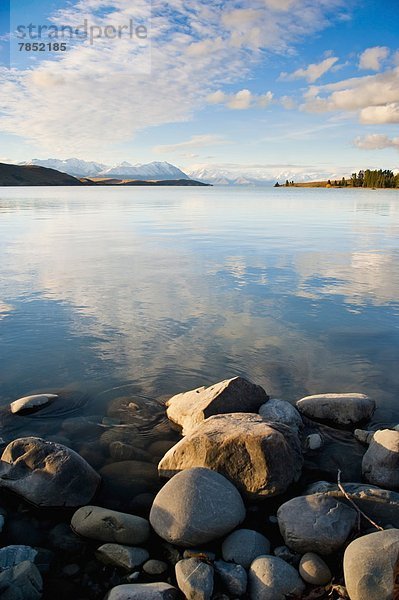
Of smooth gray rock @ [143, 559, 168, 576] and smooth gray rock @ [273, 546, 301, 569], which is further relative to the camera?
smooth gray rock @ [273, 546, 301, 569]

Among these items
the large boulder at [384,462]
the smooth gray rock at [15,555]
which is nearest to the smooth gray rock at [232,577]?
the smooth gray rock at [15,555]

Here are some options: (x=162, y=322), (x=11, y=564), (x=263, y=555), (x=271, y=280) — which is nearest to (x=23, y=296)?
(x=162, y=322)

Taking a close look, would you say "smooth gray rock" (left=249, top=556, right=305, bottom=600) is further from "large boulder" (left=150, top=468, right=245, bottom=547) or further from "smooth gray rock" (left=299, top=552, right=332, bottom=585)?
"large boulder" (left=150, top=468, right=245, bottom=547)

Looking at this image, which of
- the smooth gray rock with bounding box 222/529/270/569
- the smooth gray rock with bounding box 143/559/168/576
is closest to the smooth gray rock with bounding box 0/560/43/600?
the smooth gray rock with bounding box 143/559/168/576

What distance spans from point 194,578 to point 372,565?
2.07m

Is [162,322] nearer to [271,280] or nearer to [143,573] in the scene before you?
[271,280]

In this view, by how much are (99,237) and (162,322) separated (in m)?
21.2

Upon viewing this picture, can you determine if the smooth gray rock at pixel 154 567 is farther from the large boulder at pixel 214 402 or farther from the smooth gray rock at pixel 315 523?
the large boulder at pixel 214 402

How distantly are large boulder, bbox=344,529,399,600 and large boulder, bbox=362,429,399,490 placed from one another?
1.77 meters

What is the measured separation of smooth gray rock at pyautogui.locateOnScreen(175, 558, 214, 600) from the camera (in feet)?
17.7

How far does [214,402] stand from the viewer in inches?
350

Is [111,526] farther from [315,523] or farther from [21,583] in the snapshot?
[315,523]

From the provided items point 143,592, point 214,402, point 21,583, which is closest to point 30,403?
point 214,402

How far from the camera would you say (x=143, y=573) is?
5.84 meters
